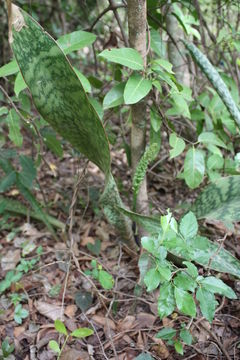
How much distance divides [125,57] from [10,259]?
770 millimetres

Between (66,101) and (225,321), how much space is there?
2.16 feet

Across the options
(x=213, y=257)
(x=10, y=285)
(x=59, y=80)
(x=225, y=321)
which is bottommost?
(x=225, y=321)

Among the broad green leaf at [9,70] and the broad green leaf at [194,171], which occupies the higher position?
the broad green leaf at [9,70]

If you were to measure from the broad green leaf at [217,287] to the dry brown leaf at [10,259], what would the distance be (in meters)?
0.70

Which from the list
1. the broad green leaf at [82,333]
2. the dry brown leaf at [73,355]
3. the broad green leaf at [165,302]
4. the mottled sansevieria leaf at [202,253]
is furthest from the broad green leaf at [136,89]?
the dry brown leaf at [73,355]

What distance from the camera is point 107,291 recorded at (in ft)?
3.39

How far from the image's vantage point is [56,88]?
2.48ft

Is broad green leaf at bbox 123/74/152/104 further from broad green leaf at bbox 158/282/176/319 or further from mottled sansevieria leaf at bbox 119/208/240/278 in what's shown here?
broad green leaf at bbox 158/282/176/319

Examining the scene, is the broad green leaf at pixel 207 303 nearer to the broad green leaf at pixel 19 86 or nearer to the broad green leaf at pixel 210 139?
the broad green leaf at pixel 210 139

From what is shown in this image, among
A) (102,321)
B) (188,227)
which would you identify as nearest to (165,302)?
(188,227)

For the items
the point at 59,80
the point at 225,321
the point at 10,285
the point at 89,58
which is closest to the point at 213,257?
the point at 225,321

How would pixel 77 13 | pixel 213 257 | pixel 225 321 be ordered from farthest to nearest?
1. pixel 77 13
2. pixel 225 321
3. pixel 213 257

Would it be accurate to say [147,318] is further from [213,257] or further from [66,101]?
[66,101]

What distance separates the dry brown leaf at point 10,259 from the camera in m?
1.19
